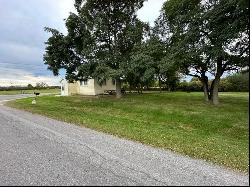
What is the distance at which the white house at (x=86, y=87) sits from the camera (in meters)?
46.2

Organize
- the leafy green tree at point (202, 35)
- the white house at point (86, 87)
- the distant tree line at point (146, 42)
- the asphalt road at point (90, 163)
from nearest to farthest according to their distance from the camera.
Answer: the asphalt road at point (90, 163) → the leafy green tree at point (202, 35) → the distant tree line at point (146, 42) → the white house at point (86, 87)

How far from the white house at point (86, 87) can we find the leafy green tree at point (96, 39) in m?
8.22

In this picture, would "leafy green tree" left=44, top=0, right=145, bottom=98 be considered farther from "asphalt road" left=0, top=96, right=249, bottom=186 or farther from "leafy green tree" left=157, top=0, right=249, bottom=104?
"asphalt road" left=0, top=96, right=249, bottom=186

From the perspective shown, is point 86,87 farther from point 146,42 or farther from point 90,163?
point 90,163

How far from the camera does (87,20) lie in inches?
1344

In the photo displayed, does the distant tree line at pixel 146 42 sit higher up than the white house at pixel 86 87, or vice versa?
the distant tree line at pixel 146 42

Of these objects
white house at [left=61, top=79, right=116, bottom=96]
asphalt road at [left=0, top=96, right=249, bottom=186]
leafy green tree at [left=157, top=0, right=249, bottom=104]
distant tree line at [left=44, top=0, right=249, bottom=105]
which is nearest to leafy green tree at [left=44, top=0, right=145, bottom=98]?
distant tree line at [left=44, top=0, right=249, bottom=105]

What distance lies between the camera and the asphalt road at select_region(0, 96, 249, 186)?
573 cm

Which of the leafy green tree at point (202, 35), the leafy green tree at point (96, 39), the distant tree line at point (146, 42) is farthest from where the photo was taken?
the leafy green tree at point (96, 39)

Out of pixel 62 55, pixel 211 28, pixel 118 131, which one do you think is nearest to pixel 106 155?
pixel 118 131

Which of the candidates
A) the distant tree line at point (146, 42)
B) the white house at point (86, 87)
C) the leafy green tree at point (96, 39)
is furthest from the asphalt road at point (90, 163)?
the white house at point (86, 87)

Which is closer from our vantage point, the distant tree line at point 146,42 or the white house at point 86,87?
the distant tree line at point 146,42

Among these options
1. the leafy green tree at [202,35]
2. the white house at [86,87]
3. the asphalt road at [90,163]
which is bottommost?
the asphalt road at [90,163]

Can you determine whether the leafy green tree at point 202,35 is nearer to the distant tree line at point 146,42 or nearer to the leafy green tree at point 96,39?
the distant tree line at point 146,42
